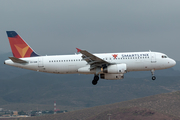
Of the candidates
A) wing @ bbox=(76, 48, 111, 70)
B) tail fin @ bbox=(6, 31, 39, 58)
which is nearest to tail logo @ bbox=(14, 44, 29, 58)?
tail fin @ bbox=(6, 31, 39, 58)

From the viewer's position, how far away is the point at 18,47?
71.7 meters

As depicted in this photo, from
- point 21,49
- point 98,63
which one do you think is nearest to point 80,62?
point 98,63

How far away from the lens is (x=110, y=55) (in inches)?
2657

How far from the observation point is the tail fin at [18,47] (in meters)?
71.1

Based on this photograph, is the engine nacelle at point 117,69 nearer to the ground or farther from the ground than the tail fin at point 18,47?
nearer to the ground

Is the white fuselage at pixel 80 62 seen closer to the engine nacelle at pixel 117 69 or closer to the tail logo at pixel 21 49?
the engine nacelle at pixel 117 69

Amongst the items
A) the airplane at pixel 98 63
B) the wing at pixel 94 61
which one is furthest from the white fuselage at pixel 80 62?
the wing at pixel 94 61

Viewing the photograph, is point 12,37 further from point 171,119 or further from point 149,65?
point 171,119

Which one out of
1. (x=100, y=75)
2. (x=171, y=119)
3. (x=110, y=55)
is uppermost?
(x=110, y=55)

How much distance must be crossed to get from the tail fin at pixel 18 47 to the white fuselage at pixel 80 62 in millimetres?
2488

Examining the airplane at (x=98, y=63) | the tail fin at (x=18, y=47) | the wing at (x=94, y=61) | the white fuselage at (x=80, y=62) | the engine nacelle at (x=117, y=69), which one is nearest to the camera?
the wing at (x=94, y=61)

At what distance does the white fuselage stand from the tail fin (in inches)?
98.0

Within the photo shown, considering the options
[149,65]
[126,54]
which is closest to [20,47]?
[126,54]

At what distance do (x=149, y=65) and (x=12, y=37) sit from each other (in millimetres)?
32870
